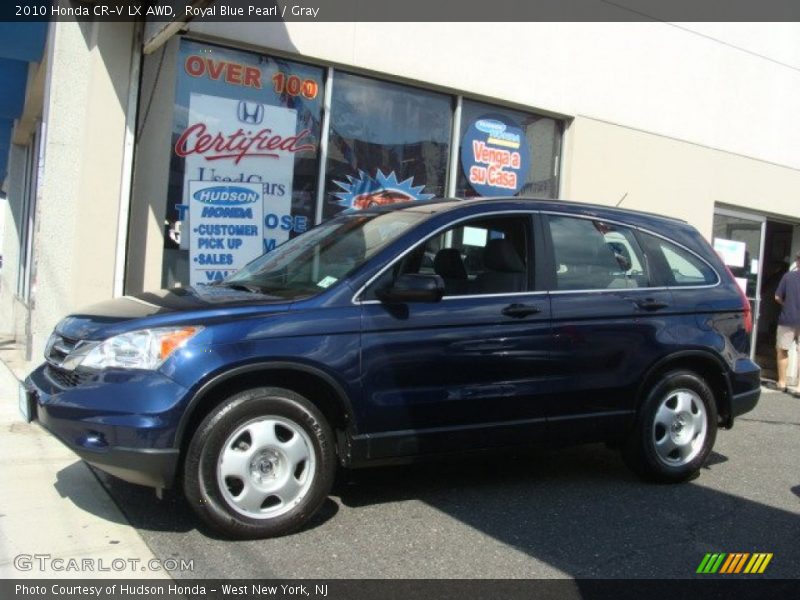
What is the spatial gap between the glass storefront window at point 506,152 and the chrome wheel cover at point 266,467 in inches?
229

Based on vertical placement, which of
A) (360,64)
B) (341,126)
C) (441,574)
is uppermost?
(360,64)

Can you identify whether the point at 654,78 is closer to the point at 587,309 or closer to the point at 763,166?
the point at 763,166

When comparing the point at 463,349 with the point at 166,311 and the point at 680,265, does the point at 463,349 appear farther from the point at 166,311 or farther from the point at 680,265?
the point at 680,265

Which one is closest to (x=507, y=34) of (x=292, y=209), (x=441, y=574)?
(x=292, y=209)

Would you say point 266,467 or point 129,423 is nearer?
point 129,423

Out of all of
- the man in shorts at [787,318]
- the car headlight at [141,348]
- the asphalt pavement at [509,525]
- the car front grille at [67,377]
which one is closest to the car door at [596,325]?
the asphalt pavement at [509,525]

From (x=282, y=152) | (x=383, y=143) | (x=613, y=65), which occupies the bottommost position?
(x=282, y=152)

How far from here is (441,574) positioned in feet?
12.1

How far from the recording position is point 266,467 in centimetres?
391

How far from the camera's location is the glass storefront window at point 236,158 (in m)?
7.43

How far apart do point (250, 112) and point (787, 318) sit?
750cm

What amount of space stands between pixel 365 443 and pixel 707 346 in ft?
8.65

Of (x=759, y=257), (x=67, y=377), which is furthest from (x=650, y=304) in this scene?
(x=759, y=257)

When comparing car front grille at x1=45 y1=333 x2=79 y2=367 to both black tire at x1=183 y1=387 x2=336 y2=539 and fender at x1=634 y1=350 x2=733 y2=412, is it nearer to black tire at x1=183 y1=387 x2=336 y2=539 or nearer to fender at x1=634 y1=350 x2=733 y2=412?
black tire at x1=183 y1=387 x2=336 y2=539
